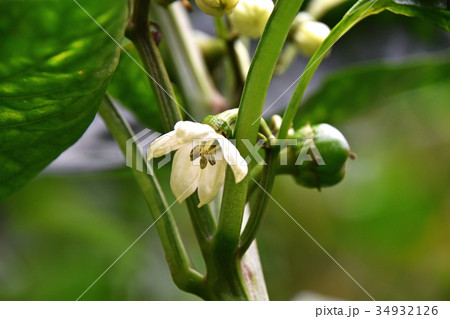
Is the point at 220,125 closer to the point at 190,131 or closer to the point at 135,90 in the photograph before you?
the point at 190,131

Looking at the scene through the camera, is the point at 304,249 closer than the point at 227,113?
No

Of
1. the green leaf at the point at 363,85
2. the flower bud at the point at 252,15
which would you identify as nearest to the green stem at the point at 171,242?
the flower bud at the point at 252,15

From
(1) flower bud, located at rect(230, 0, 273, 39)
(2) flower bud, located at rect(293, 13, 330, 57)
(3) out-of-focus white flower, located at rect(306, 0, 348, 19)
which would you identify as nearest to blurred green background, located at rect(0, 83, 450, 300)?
(3) out-of-focus white flower, located at rect(306, 0, 348, 19)

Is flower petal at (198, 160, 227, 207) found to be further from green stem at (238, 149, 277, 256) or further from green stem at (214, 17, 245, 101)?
green stem at (214, 17, 245, 101)

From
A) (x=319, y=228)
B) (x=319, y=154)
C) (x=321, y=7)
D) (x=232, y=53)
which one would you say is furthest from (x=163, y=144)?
(x=319, y=228)

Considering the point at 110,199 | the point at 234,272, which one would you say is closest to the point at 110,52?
the point at 234,272

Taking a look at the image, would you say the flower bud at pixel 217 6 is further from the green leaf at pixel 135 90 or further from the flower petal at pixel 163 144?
the green leaf at pixel 135 90
